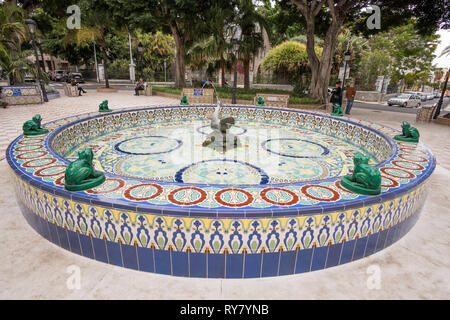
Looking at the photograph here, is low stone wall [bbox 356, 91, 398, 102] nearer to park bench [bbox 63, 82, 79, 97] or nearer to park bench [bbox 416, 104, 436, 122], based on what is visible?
park bench [bbox 416, 104, 436, 122]

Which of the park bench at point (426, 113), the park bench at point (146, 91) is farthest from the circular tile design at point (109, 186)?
the park bench at point (146, 91)

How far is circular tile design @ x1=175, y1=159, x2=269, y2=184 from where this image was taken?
197 inches

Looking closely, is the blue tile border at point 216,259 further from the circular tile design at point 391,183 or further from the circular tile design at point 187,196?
the circular tile design at point 391,183

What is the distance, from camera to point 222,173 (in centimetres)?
532

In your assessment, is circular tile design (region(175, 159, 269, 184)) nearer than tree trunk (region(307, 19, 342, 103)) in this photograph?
Yes

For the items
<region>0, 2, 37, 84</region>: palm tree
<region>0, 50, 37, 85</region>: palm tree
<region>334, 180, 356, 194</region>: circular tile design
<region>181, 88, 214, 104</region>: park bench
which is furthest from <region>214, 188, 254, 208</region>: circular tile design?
<region>0, 50, 37, 85</region>: palm tree

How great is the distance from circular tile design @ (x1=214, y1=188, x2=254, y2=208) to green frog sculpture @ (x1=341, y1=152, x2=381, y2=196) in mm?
1162

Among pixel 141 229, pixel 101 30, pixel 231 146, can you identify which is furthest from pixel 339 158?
pixel 101 30

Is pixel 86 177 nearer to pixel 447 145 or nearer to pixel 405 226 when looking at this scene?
pixel 405 226

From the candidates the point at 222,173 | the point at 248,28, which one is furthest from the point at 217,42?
the point at 222,173

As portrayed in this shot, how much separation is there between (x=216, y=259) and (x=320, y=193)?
1334 mm

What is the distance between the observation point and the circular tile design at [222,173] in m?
4.99

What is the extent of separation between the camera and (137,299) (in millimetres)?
2334

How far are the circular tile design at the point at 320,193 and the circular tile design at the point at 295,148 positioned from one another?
11.5ft
